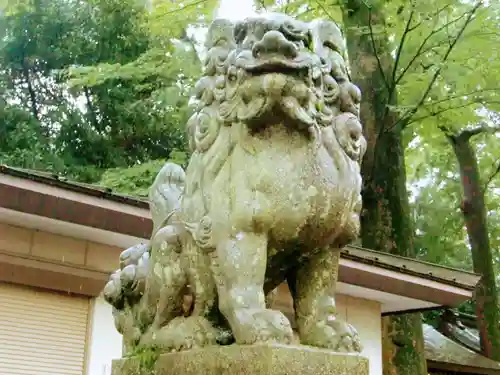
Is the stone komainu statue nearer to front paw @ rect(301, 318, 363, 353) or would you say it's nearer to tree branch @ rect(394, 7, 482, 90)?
front paw @ rect(301, 318, 363, 353)

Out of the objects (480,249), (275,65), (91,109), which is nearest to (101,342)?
(275,65)

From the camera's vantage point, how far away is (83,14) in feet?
45.4

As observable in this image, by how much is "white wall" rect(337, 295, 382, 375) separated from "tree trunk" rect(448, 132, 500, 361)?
16.1 feet

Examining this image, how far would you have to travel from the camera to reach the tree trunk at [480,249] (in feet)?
38.1

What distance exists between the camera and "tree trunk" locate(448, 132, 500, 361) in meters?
11.6

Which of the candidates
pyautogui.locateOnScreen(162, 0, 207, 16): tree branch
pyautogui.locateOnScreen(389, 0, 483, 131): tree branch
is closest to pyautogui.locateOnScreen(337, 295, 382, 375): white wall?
pyautogui.locateOnScreen(389, 0, 483, 131): tree branch

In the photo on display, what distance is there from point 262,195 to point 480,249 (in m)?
10.6

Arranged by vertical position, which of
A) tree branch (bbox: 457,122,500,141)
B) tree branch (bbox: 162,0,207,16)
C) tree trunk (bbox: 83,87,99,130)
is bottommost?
tree branch (bbox: 457,122,500,141)

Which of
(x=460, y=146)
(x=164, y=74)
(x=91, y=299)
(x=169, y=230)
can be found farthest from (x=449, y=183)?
(x=169, y=230)

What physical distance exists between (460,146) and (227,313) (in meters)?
9.83

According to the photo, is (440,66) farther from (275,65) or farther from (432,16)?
(275,65)

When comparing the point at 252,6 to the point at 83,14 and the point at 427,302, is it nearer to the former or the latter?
the point at 427,302

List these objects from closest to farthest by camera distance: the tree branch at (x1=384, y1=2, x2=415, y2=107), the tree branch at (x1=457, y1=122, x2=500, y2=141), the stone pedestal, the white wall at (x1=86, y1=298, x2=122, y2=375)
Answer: the stone pedestal → the white wall at (x1=86, y1=298, x2=122, y2=375) → the tree branch at (x1=384, y1=2, x2=415, y2=107) → the tree branch at (x1=457, y1=122, x2=500, y2=141)

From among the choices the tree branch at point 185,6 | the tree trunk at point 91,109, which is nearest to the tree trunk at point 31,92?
the tree trunk at point 91,109
